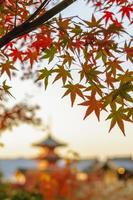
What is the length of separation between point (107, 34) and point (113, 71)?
0.39 meters

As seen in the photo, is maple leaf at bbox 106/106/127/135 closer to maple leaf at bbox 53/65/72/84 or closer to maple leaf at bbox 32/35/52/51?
maple leaf at bbox 53/65/72/84

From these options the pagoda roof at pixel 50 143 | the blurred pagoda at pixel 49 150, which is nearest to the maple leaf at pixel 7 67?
the blurred pagoda at pixel 49 150

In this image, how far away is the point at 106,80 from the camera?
4020 mm

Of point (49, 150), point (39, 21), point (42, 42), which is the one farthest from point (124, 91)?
point (49, 150)

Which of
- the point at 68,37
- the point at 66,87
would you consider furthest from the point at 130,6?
the point at 66,87

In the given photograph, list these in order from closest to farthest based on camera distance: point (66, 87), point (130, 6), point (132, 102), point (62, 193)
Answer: point (132, 102)
point (66, 87)
point (130, 6)
point (62, 193)

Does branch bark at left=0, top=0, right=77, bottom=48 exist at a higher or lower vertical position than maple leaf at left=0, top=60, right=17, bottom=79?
higher

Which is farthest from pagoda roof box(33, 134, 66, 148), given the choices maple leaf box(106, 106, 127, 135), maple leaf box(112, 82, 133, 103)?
maple leaf box(112, 82, 133, 103)

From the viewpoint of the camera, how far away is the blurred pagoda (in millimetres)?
56062

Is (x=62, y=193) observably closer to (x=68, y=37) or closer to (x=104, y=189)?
(x=104, y=189)

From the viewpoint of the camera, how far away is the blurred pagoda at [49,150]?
184 feet

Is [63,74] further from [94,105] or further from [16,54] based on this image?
[16,54]

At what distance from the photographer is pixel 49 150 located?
60.2 m

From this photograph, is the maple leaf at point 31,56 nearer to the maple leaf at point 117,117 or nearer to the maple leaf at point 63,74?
the maple leaf at point 63,74
